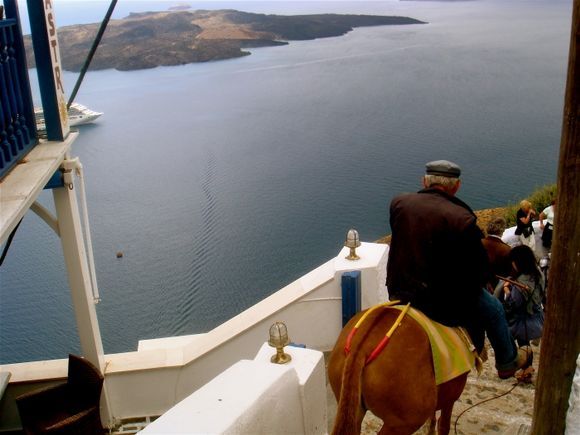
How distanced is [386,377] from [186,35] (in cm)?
6174

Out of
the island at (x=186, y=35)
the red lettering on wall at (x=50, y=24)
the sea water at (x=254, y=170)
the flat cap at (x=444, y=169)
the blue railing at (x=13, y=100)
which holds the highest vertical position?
the red lettering on wall at (x=50, y=24)

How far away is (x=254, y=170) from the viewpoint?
2486 centimetres

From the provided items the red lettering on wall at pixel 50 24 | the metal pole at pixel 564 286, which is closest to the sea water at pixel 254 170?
the red lettering on wall at pixel 50 24

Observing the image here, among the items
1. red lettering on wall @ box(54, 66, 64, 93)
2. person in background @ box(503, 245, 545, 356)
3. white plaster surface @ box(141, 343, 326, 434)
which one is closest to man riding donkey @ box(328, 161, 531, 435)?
white plaster surface @ box(141, 343, 326, 434)

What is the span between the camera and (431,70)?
4094 cm

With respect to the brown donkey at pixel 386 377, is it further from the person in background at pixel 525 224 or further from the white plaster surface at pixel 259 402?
the person in background at pixel 525 224

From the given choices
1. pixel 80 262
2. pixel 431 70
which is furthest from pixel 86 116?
pixel 80 262

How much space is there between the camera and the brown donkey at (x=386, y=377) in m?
3.09

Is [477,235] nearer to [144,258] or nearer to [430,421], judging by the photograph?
[430,421]

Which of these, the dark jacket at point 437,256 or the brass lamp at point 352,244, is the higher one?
the dark jacket at point 437,256

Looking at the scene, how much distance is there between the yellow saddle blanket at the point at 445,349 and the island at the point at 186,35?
155 ft

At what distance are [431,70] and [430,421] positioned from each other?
1553 inches

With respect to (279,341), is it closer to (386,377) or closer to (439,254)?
(386,377)

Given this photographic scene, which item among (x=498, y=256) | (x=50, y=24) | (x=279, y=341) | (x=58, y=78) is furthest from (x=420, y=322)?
(x=50, y=24)
